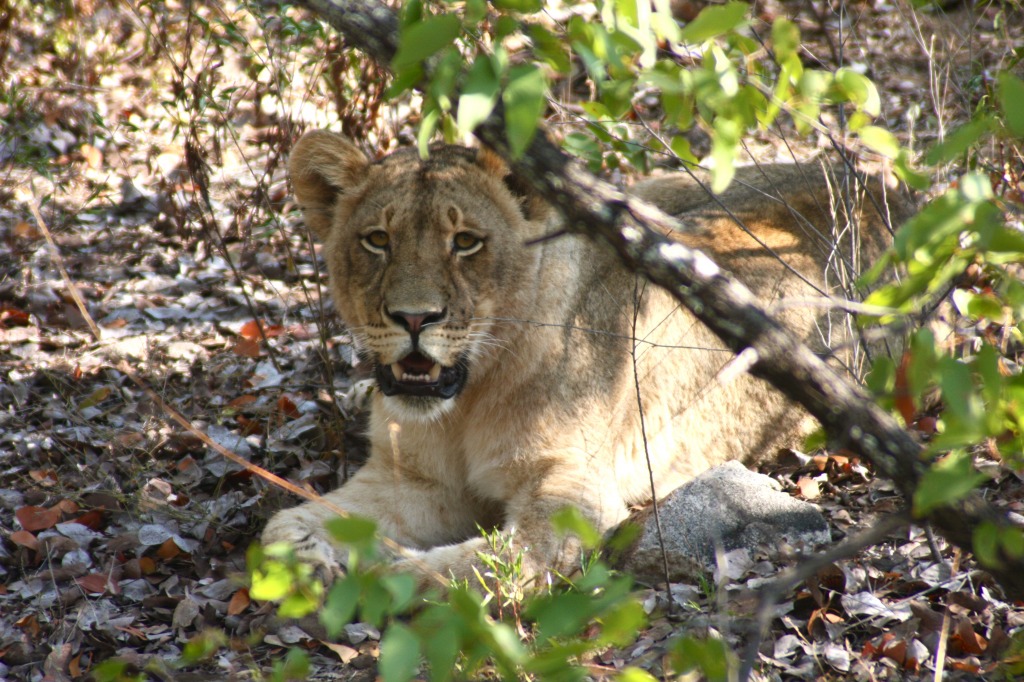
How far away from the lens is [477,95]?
1.87 metres

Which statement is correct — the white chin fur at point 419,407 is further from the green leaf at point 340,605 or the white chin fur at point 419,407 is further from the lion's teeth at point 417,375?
the green leaf at point 340,605

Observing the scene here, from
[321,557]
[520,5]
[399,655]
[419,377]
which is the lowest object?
[321,557]

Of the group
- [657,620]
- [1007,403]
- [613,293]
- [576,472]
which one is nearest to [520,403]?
[576,472]

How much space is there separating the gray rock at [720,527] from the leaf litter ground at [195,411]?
0.11m

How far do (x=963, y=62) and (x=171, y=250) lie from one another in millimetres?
6658

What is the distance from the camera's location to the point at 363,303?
450 centimetres

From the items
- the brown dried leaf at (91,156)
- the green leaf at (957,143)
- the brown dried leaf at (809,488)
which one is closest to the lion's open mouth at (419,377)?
the brown dried leaf at (809,488)

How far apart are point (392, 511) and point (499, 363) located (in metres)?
0.90

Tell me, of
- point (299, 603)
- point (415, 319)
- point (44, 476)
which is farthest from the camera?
point (44, 476)

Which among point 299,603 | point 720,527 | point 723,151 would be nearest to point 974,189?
point 723,151

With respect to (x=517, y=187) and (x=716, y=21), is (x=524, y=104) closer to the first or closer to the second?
(x=716, y=21)

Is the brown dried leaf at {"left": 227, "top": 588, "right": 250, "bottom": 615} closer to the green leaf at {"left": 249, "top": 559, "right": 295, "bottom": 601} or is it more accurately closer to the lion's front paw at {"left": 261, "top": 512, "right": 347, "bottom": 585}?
the lion's front paw at {"left": 261, "top": 512, "right": 347, "bottom": 585}

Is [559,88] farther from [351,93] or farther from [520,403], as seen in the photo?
[520,403]

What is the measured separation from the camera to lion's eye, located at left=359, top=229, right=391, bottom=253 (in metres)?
4.48
